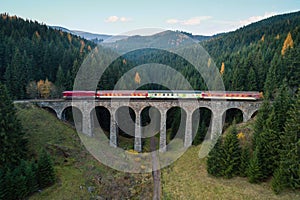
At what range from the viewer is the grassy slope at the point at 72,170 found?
34.9 meters

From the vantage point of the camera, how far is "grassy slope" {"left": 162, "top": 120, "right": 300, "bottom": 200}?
103 ft

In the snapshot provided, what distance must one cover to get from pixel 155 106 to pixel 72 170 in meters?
21.0

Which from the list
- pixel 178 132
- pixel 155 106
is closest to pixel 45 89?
pixel 155 106

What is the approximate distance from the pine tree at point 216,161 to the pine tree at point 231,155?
0.68 m

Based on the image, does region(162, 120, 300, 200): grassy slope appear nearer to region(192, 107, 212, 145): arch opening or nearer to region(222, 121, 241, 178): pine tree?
region(222, 121, 241, 178): pine tree

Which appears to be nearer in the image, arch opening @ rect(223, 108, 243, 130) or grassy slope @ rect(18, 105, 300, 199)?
grassy slope @ rect(18, 105, 300, 199)

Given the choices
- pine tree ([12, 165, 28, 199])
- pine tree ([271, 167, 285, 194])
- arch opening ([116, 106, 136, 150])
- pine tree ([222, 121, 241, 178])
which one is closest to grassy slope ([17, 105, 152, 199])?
pine tree ([12, 165, 28, 199])

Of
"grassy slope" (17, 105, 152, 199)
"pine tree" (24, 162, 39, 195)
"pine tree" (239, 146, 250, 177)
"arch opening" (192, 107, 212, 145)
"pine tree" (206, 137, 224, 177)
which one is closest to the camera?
"pine tree" (24, 162, 39, 195)

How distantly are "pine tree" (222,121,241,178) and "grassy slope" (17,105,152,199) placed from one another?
12.9m

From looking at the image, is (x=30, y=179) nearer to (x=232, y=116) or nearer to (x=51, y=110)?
(x=51, y=110)

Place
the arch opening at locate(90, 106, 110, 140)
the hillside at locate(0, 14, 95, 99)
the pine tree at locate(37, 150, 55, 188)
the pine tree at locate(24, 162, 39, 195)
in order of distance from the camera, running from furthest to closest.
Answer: the hillside at locate(0, 14, 95, 99), the arch opening at locate(90, 106, 110, 140), the pine tree at locate(37, 150, 55, 188), the pine tree at locate(24, 162, 39, 195)

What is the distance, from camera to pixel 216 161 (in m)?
37.9

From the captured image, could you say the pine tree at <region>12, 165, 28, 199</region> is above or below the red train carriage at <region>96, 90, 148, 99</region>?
below

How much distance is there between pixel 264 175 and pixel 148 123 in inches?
1527
